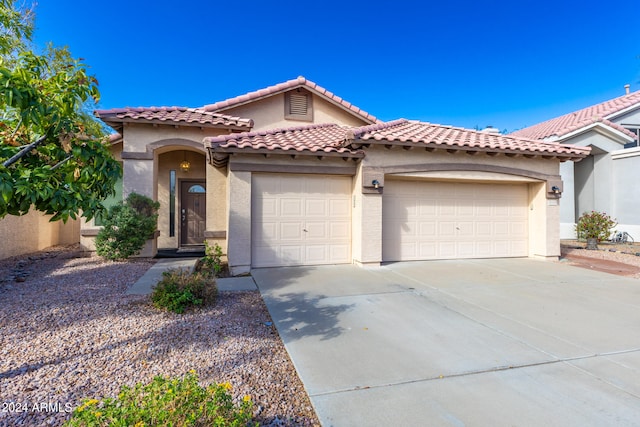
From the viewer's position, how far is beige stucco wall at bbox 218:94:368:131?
11759 mm

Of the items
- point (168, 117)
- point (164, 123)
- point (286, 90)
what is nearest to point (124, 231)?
point (164, 123)

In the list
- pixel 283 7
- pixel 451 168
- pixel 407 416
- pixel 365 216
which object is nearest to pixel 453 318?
pixel 407 416

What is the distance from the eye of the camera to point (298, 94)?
12219mm

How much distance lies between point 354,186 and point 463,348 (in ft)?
17.9

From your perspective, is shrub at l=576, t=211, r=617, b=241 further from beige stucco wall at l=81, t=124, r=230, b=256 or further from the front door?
the front door

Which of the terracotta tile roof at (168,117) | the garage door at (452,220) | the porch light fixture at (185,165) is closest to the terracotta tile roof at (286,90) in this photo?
the terracotta tile roof at (168,117)

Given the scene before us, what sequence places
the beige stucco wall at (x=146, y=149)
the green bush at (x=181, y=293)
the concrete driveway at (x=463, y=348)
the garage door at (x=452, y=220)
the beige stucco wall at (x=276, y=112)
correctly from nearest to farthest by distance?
the concrete driveway at (x=463, y=348) < the green bush at (x=181, y=293) < the garage door at (x=452, y=220) < the beige stucco wall at (x=146, y=149) < the beige stucco wall at (x=276, y=112)

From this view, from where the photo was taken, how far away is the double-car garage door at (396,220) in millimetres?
8297

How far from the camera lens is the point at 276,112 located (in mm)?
12008

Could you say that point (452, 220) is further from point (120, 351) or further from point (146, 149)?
point (146, 149)

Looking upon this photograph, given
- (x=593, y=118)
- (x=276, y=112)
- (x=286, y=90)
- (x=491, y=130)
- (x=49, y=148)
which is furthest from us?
(x=593, y=118)

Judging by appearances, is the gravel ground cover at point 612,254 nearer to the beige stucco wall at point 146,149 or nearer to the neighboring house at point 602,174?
the neighboring house at point 602,174

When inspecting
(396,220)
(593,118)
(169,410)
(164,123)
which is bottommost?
(169,410)

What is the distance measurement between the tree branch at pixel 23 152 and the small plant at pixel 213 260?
5.15 meters
